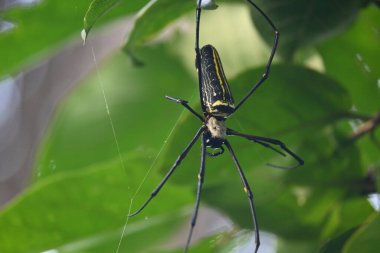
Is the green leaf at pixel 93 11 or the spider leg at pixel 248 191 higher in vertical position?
the green leaf at pixel 93 11

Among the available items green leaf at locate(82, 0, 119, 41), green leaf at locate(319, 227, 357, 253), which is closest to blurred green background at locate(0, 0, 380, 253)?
green leaf at locate(319, 227, 357, 253)

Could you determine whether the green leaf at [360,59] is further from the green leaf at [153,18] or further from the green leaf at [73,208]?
the green leaf at [73,208]

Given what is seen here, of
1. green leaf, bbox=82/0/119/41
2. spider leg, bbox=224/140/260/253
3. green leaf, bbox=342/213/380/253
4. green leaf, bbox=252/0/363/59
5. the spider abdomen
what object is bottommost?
spider leg, bbox=224/140/260/253

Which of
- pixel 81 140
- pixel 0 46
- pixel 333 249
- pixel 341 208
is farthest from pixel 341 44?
pixel 0 46

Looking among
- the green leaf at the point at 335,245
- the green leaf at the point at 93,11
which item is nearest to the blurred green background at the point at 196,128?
the green leaf at the point at 335,245

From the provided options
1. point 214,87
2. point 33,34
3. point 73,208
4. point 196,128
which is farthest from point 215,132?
point 33,34

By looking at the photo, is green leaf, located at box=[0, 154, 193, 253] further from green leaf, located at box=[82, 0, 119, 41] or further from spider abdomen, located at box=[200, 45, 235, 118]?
green leaf, located at box=[82, 0, 119, 41]

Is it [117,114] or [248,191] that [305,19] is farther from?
[117,114]
